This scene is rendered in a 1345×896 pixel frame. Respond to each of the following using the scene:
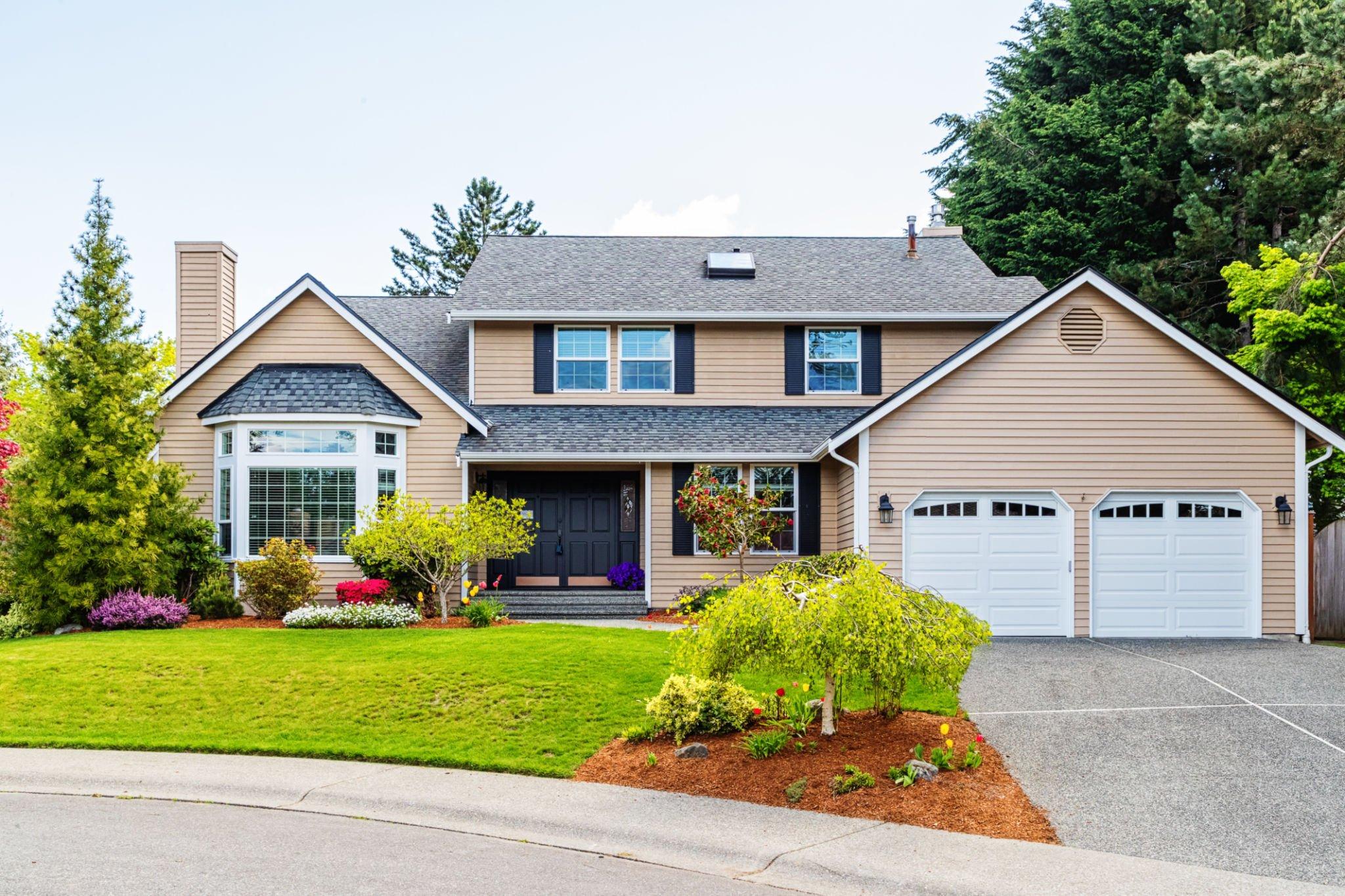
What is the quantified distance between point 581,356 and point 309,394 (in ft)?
15.0

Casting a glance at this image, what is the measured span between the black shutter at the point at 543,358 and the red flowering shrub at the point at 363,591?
4.68 meters

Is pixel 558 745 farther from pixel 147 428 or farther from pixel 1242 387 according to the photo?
pixel 1242 387

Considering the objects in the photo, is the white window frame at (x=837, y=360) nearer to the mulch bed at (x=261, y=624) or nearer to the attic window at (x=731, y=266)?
the attic window at (x=731, y=266)

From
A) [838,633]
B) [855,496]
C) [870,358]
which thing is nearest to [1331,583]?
[870,358]

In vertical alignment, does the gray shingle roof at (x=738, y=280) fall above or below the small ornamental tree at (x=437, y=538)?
above

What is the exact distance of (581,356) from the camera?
1984 centimetres

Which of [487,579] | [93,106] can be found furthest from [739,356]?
[93,106]

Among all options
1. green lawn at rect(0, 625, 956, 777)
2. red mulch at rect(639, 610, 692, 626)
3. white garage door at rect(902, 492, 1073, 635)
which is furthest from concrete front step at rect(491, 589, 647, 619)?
white garage door at rect(902, 492, 1073, 635)

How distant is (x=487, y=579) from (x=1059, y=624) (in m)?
8.81

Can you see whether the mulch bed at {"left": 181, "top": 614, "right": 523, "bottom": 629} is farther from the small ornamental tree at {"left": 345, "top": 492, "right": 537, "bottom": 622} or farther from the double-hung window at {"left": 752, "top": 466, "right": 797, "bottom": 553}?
the double-hung window at {"left": 752, "top": 466, "right": 797, "bottom": 553}

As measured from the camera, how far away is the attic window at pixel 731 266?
21.2 metres

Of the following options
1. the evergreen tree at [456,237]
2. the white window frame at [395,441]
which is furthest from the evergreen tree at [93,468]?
the evergreen tree at [456,237]

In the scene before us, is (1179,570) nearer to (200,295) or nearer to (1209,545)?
(1209,545)

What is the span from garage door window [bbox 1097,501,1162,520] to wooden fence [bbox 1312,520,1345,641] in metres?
4.84
